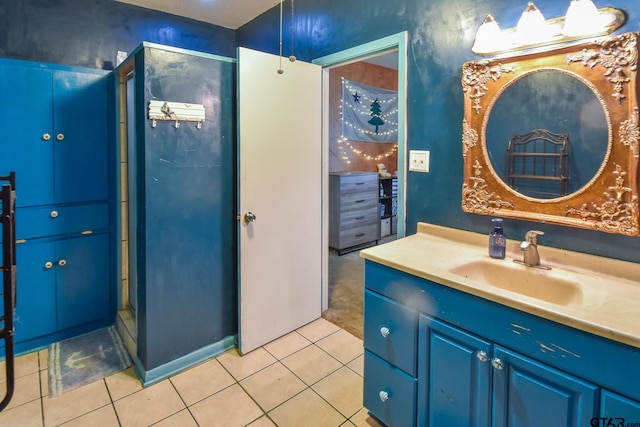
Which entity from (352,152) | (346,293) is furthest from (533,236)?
(352,152)

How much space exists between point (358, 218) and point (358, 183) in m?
0.45

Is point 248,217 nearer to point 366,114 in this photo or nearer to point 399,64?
point 399,64

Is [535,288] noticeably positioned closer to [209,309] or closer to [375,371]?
[375,371]

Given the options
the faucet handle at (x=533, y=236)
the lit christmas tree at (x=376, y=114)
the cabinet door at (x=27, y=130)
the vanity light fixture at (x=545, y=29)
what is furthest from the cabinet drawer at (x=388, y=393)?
the lit christmas tree at (x=376, y=114)

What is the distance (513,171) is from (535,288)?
0.53 meters

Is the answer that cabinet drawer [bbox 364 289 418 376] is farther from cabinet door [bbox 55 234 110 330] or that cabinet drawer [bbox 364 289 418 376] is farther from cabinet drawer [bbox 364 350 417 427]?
cabinet door [bbox 55 234 110 330]

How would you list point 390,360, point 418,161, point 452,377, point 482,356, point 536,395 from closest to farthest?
point 536,395
point 482,356
point 452,377
point 390,360
point 418,161

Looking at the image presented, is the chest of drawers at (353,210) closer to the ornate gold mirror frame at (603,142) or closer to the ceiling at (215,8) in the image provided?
the ceiling at (215,8)

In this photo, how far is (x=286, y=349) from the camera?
7.67 ft

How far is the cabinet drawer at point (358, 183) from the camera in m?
4.30

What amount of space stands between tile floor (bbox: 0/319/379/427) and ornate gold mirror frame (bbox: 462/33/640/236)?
1.25 metres

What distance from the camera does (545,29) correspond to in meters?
1.44

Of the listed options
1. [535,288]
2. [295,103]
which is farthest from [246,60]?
[535,288]

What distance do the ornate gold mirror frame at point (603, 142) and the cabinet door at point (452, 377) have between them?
0.65 m
